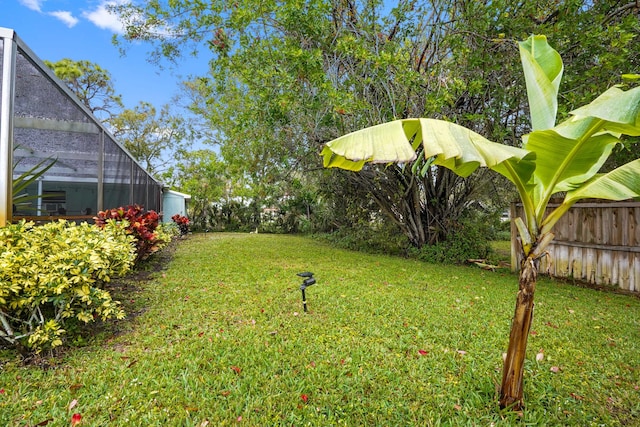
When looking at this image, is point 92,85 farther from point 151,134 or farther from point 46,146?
point 46,146

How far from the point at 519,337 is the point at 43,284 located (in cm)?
345

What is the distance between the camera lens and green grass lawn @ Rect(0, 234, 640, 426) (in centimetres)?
213

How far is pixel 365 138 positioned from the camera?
1.80m

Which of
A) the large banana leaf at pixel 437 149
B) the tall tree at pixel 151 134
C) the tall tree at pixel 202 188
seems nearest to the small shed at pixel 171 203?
the tall tree at pixel 202 188

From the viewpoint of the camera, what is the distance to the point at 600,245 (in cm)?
582

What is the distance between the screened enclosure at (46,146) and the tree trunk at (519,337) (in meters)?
4.45

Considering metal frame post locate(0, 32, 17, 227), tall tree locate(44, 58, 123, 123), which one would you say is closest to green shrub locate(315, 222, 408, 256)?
metal frame post locate(0, 32, 17, 227)

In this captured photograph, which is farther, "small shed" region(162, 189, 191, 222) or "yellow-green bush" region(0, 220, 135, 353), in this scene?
"small shed" region(162, 189, 191, 222)

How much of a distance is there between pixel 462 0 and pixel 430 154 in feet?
21.4

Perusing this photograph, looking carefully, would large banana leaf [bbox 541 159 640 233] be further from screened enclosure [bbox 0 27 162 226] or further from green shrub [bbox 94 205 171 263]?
green shrub [bbox 94 205 171 263]

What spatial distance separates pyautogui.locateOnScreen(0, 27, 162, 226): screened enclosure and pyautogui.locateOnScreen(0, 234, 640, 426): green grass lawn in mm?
1695

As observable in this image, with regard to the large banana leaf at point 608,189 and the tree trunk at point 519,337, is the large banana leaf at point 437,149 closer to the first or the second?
the large banana leaf at point 608,189

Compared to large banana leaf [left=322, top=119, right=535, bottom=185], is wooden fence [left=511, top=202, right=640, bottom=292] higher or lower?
lower

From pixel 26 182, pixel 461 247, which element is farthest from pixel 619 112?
pixel 461 247
